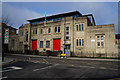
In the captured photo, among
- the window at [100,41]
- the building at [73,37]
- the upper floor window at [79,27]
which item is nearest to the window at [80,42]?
the building at [73,37]

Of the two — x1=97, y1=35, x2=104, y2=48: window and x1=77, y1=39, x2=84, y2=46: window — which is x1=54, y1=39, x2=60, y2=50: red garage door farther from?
x1=97, y1=35, x2=104, y2=48: window

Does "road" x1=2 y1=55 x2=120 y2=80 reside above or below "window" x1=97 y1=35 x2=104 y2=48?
below

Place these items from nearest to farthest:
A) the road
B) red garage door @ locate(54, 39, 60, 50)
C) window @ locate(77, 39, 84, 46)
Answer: the road → window @ locate(77, 39, 84, 46) → red garage door @ locate(54, 39, 60, 50)

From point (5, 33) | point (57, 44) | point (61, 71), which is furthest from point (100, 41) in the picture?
point (5, 33)

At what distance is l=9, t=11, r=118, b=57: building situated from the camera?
2700 centimetres

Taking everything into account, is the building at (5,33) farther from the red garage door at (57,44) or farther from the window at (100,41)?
the window at (100,41)

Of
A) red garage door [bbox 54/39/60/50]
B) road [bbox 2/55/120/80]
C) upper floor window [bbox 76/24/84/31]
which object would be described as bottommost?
road [bbox 2/55/120/80]

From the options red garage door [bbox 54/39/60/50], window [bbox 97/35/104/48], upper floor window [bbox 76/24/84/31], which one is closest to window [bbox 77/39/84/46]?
upper floor window [bbox 76/24/84/31]

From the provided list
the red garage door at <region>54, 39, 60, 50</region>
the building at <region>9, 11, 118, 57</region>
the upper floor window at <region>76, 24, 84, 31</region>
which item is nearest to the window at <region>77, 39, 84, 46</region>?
the building at <region>9, 11, 118, 57</region>

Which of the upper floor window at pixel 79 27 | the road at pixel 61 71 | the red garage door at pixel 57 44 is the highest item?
the upper floor window at pixel 79 27

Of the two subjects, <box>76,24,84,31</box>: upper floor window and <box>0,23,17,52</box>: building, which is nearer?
<box>0,23,17,52</box>: building

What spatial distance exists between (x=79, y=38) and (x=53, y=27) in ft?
34.4

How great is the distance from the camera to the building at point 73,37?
2700cm

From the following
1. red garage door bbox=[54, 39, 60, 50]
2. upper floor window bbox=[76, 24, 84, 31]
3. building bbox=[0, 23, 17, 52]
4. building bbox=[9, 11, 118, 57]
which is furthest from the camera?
red garage door bbox=[54, 39, 60, 50]
